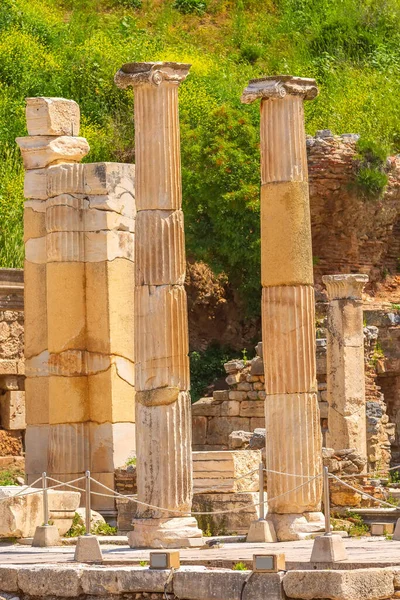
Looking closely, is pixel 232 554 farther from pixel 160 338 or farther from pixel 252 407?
pixel 252 407

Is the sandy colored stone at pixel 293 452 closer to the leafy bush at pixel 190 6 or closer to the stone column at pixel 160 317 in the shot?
the stone column at pixel 160 317

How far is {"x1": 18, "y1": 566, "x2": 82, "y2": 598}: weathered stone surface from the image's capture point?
52.0 ft

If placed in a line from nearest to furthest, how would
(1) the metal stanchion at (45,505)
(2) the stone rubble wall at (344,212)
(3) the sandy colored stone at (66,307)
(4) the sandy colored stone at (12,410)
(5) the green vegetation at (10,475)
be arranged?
(1) the metal stanchion at (45,505) < (3) the sandy colored stone at (66,307) < (5) the green vegetation at (10,475) < (4) the sandy colored stone at (12,410) < (2) the stone rubble wall at (344,212)

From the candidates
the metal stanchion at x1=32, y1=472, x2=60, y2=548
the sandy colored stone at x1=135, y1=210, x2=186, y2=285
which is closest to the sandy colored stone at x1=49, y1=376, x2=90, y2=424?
the metal stanchion at x1=32, y1=472, x2=60, y2=548

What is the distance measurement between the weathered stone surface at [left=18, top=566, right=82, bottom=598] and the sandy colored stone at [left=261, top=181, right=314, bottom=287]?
17.3ft

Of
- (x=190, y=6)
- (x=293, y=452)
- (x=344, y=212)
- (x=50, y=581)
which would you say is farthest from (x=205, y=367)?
(x=190, y=6)

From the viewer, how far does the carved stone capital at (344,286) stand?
2877cm

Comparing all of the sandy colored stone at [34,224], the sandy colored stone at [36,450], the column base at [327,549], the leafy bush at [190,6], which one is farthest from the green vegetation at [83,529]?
the leafy bush at [190,6]

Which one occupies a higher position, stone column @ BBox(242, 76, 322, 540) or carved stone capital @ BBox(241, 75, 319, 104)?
carved stone capital @ BBox(241, 75, 319, 104)

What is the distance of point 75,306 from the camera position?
2294cm

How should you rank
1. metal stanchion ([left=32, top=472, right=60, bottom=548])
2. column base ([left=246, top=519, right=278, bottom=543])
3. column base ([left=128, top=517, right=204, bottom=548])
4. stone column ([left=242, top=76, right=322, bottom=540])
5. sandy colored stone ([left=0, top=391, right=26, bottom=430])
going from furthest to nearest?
sandy colored stone ([left=0, top=391, right=26, bottom=430]), stone column ([left=242, top=76, right=322, bottom=540]), metal stanchion ([left=32, top=472, right=60, bottom=548]), column base ([left=246, top=519, right=278, bottom=543]), column base ([left=128, top=517, right=204, bottom=548])

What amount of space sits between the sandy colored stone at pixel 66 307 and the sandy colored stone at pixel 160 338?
3509mm

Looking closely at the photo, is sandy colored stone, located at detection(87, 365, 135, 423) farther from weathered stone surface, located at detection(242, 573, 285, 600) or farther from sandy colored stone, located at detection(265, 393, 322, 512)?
weathered stone surface, located at detection(242, 573, 285, 600)

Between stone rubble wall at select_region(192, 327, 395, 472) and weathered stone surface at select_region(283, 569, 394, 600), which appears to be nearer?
weathered stone surface at select_region(283, 569, 394, 600)
